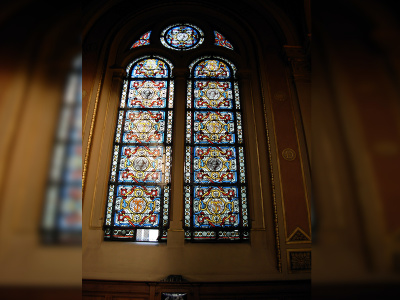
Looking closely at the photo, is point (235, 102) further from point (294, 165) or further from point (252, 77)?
point (294, 165)

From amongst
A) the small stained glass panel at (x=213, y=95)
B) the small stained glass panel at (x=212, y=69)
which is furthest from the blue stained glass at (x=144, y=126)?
the small stained glass panel at (x=212, y=69)

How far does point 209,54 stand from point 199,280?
15.3 ft

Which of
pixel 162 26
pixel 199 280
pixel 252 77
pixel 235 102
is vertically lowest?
pixel 199 280

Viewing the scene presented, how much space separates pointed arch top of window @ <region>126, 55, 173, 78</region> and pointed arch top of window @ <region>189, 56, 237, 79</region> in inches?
20.9

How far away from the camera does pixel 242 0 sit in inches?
284

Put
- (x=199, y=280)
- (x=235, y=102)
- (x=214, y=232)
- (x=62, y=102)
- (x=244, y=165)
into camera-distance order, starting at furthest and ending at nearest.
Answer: (x=235, y=102), (x=244, y=165), (x=214, y=232), (x=199, y=280), (x=62, y=102)

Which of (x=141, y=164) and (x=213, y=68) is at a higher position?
(x=213, y=68)

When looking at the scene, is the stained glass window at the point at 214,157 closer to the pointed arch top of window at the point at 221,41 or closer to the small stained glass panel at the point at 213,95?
the small stained glass panel at the point at 213,95

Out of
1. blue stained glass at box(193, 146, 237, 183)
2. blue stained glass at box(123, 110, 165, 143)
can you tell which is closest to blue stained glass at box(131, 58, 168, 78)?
blue stained glass at box(123, 110, 165, 143)

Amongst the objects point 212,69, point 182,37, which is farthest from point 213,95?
point 182,37

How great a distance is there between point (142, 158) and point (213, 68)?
8.40 feet

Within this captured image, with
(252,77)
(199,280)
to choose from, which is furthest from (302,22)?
(199,280)

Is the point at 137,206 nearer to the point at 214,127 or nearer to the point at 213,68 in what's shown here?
the point at 214,127

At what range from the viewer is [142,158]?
18.9 feet
